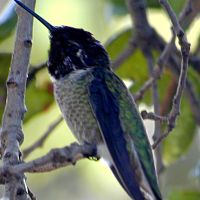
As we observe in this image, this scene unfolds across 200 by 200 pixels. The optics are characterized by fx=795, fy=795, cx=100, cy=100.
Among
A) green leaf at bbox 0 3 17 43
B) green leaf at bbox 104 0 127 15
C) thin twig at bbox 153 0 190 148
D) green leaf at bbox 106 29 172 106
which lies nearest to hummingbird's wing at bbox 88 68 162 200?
thin twig at bbox 153 0 190 148

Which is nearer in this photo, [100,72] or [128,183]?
[128,183]

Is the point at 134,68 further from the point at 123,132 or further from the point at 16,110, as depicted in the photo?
the point at 16,110

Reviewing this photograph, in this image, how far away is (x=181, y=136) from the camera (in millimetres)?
4379

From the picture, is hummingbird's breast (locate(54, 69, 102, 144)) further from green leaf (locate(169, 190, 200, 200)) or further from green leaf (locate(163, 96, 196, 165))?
green leaf (locate(163, 96, 196, 165))

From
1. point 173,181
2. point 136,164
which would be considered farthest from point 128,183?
point 173,181

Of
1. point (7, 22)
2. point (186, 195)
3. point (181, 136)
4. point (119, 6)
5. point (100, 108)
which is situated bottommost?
point (186, 195)

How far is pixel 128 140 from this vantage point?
3.29 meters

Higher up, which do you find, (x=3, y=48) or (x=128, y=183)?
(x=3, y=48)

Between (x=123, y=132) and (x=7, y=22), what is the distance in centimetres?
107

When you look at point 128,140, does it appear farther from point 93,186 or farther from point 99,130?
point 93,186

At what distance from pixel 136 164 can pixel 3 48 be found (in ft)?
4.84

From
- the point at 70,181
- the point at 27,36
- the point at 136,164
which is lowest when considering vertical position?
the point at 70,181

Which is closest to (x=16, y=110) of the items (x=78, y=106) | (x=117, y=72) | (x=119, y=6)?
(x=78, y=106)

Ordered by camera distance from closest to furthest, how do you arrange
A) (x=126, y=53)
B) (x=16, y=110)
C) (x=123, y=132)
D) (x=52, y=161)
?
(x=52, y=161) < (x=16, y=110) < (x=123, y=132) < (x=126, y=53)
